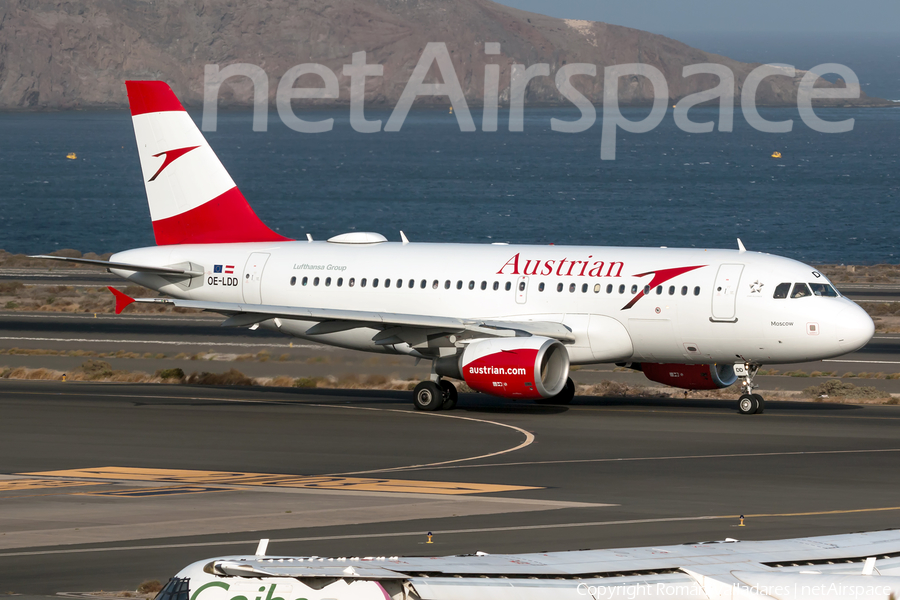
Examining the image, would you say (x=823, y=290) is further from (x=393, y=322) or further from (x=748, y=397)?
(x=393, y=322)

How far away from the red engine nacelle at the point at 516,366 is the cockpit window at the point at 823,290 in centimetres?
646

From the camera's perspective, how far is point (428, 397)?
3650cm

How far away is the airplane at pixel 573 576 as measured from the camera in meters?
8.05

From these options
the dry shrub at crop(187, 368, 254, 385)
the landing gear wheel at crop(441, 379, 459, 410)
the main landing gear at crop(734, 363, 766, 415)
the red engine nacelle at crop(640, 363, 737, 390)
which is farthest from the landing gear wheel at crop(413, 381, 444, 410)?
the dry shrub at crop(187, 368, 254, 385)

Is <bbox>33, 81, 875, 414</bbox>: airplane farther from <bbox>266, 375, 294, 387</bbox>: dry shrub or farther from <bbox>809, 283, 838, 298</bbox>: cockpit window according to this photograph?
<bbox>266, 375, 294, 387</bbox>: dry shrub

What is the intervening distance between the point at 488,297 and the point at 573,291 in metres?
2.47

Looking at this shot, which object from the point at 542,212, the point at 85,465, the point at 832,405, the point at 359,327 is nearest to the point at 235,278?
the point at 359,327

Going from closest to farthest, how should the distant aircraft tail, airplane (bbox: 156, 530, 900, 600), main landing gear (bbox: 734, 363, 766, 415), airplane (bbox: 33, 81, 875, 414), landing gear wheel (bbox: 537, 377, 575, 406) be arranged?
airplane (bbox: 156, 530, 900, 600), airplane (bbox: 33, 81, 875, 414), main landing gear (bbox: 734, 363, 766, 415), landing gear wheel (bbox: 537, 377, 575, 406), the distant aircraft tail

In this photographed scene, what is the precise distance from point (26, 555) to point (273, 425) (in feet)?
52.5

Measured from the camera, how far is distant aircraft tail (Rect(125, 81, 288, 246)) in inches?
1660

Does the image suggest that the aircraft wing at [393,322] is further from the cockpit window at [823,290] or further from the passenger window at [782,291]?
the cockpit window at [823,290]

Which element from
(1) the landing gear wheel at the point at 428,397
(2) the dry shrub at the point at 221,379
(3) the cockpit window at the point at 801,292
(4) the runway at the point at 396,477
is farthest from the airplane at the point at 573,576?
(2) the dry shrub at the point at 221,379

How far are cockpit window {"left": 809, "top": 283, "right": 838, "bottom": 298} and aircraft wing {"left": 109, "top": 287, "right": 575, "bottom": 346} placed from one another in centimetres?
625

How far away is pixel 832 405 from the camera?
38.8 meters
